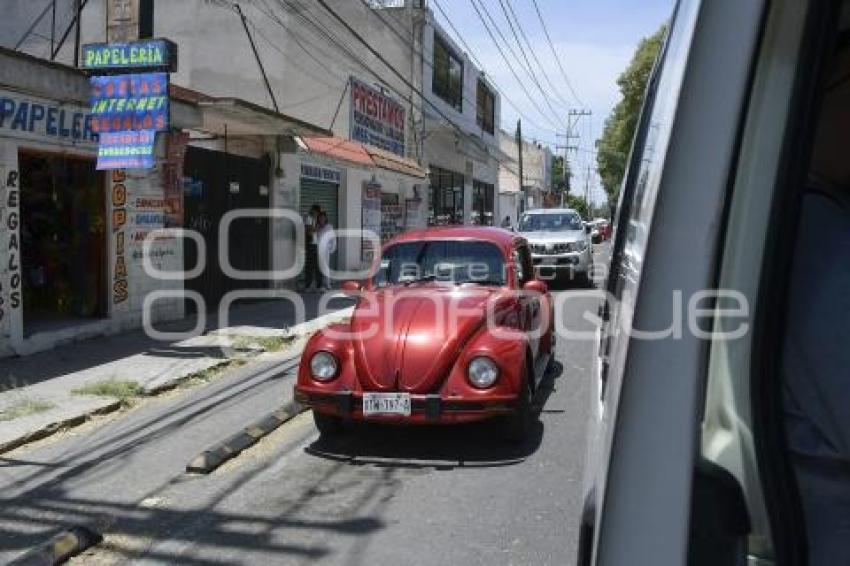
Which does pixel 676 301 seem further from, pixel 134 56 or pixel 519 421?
pixel 134 56

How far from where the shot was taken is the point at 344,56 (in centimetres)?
2667

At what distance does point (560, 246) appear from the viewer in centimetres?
1870

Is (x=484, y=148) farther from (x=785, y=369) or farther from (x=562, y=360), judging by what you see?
(x=785, y=369)

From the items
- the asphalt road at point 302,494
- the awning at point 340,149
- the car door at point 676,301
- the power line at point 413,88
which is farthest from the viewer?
the power line at point 413,88

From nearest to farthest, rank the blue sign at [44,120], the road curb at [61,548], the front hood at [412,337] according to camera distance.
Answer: the road curb at [61,548] < the front hood at [412,337] < the blue sign at [44,120]

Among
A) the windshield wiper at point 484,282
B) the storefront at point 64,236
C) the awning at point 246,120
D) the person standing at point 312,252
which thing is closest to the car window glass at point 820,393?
the windshield wiper at point 484,282

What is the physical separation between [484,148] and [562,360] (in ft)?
96.9

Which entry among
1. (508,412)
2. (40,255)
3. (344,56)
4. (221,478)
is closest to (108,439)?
(221,478)

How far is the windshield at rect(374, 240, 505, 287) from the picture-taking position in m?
7.37

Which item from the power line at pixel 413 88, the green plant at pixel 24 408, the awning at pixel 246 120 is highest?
the power line at pixel 413 88

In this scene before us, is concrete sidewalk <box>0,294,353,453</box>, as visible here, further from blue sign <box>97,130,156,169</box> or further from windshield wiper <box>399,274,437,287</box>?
windshield wiper <box>399,274,437,287</box>

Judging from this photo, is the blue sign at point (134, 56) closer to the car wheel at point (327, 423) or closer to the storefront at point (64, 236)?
the storefront at point (64, 236)

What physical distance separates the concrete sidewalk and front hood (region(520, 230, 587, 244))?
267 inches

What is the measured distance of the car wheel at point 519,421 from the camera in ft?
19.6
